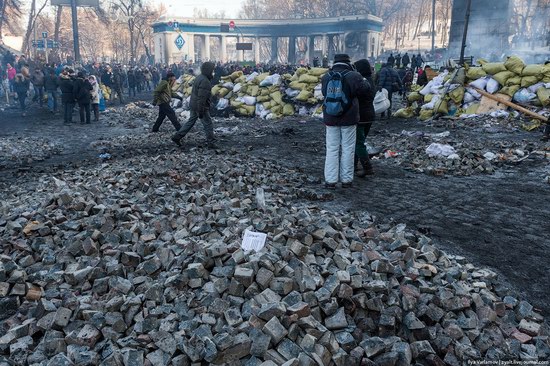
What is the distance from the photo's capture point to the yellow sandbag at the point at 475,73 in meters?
12.2

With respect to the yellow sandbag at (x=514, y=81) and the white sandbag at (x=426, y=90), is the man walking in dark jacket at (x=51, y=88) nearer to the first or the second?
the white sandbag at (x=426, y=90)

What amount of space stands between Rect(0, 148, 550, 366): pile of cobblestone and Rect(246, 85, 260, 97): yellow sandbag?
432 inches

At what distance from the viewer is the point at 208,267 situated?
3070mm

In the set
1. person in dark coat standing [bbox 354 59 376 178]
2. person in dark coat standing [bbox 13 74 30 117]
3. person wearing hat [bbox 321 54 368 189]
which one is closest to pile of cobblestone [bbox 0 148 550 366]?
person wearing hat [bbox 321 54 368 189]

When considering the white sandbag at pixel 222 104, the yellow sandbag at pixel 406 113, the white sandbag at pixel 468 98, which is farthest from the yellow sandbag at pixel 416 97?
the white sandbag at pixel 222 104

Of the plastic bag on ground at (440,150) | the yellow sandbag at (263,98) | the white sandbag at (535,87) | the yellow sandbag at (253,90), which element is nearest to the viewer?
the plastic bag on ground at (440,150)

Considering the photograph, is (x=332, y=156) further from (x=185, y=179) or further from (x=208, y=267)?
(x=208, y=267)

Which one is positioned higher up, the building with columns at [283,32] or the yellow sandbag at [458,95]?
the building with columns at [283,32]

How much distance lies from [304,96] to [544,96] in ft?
21.6

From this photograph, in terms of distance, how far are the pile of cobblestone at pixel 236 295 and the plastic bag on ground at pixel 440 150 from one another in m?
4.13

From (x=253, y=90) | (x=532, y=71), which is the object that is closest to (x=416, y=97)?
(x=532, y=71)

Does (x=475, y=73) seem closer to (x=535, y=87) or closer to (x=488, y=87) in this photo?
(x=488, y=87)

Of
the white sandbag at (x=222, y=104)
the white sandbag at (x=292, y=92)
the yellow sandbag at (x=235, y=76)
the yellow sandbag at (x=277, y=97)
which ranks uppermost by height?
the yellow sandbag at (x=235, y=76)

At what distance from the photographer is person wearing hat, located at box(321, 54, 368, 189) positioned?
215 inches
